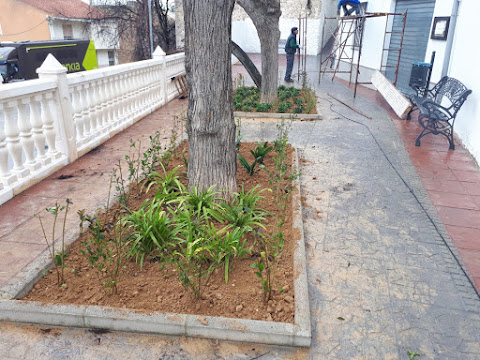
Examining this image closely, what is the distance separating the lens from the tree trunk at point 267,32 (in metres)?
8.83

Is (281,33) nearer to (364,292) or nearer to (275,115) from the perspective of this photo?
(275,115)

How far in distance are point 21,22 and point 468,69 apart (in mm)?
36564

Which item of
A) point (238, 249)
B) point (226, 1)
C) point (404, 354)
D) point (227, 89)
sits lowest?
point (404, 354)

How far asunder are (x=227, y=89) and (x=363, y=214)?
204 centimetres

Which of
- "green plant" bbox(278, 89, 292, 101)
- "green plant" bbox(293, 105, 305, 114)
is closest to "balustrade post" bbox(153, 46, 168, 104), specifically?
"green plant" bbox(278, 89, 292, 101)

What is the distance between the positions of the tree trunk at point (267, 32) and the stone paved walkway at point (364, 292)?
14.5ft

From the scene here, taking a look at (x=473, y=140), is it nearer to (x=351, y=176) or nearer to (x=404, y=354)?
(x=351, y=176)

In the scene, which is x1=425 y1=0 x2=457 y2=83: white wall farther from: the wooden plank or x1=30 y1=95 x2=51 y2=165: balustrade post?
x1=30 y1=95 x2=51 y2=165: balustrade post

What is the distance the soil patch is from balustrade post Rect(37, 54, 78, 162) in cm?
245

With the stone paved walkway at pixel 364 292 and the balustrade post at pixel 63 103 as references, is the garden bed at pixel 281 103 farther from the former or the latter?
the balustrade post at pixel 63 103

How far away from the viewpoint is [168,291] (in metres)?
2.86

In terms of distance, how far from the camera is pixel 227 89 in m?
3.68

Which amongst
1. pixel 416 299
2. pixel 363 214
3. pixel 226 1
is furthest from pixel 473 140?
pixel 226 1

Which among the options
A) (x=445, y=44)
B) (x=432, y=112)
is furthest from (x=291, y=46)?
(x=432, y=112)
